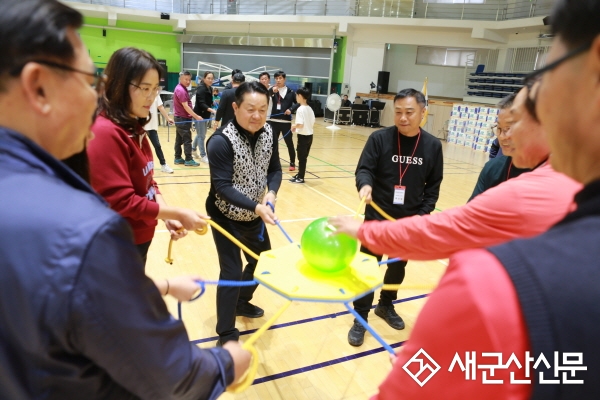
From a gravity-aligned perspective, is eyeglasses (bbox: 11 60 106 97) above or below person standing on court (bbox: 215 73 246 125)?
above

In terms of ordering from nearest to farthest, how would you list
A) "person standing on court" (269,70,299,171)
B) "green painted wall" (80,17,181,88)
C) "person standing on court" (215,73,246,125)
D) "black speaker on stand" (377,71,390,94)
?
"person standing on court" (215,73,246,125) → "person standing on court" (269,70,299,171) → "black speaker on stand" (377,71,390,94) → "green painted wall" (80,17,181,88)

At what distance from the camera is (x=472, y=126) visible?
13.1m

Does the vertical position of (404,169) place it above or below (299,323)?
above

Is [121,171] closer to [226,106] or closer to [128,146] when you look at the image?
[128,146]

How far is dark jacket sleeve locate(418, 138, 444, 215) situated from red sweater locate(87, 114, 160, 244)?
208 centimetres

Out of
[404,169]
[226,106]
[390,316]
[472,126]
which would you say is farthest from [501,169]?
[472,126]

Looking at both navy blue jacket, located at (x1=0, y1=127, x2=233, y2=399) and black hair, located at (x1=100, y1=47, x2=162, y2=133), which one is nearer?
navy blue jacket, located at (x1=0, y1=127, x2=233, y2=399)

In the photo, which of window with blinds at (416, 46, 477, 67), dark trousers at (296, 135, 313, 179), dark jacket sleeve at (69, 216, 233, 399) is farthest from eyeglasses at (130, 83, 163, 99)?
window with blinds at (416, 46, 477, 67)

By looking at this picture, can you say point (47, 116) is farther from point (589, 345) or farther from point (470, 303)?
point (589, 345)

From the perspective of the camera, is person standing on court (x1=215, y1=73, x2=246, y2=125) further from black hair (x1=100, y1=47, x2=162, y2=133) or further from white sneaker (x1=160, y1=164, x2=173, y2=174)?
black hair (x1=100, y1=47, x2=162, y2=133)

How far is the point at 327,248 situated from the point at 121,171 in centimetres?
105

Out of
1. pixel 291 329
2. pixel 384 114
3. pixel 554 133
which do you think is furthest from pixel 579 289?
pixel 384 114

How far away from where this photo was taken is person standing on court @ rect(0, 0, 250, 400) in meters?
0.69

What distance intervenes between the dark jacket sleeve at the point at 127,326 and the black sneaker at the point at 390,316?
2655 mm
